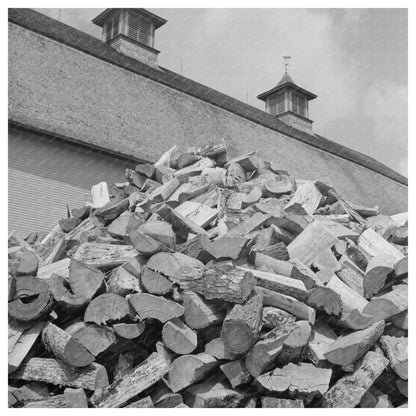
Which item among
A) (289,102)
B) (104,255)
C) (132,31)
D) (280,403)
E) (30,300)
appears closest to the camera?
(280,403)

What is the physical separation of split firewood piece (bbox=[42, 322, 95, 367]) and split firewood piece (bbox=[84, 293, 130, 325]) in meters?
0.19

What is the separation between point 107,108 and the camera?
14.4 metres

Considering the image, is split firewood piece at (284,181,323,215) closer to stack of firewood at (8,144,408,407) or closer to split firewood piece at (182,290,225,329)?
stack of firewood at (8,144,408,407)

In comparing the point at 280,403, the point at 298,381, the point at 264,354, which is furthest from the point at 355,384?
the point at 264,354

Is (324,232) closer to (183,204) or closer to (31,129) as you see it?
(183,204)

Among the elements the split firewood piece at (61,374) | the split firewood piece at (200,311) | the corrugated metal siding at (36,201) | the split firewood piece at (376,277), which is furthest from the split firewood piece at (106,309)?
the corrugated metal siding at (36,201)

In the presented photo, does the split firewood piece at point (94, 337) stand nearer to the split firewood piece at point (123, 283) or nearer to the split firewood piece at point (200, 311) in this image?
the split firewood piece at point (123, 283)

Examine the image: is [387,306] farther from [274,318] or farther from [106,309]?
[106,309]

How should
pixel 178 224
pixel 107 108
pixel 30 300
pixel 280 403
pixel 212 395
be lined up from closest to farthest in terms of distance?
pixel 280 403 < pixel 212 395 < pixel 30 300 < pixel 178 224 < pixel 107 108

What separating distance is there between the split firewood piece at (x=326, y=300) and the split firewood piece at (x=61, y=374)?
154cm

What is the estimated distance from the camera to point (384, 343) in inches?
132

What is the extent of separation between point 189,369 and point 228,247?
96cm

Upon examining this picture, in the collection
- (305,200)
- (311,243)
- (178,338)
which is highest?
(305,200)

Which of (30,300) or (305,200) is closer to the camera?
(30,300)
